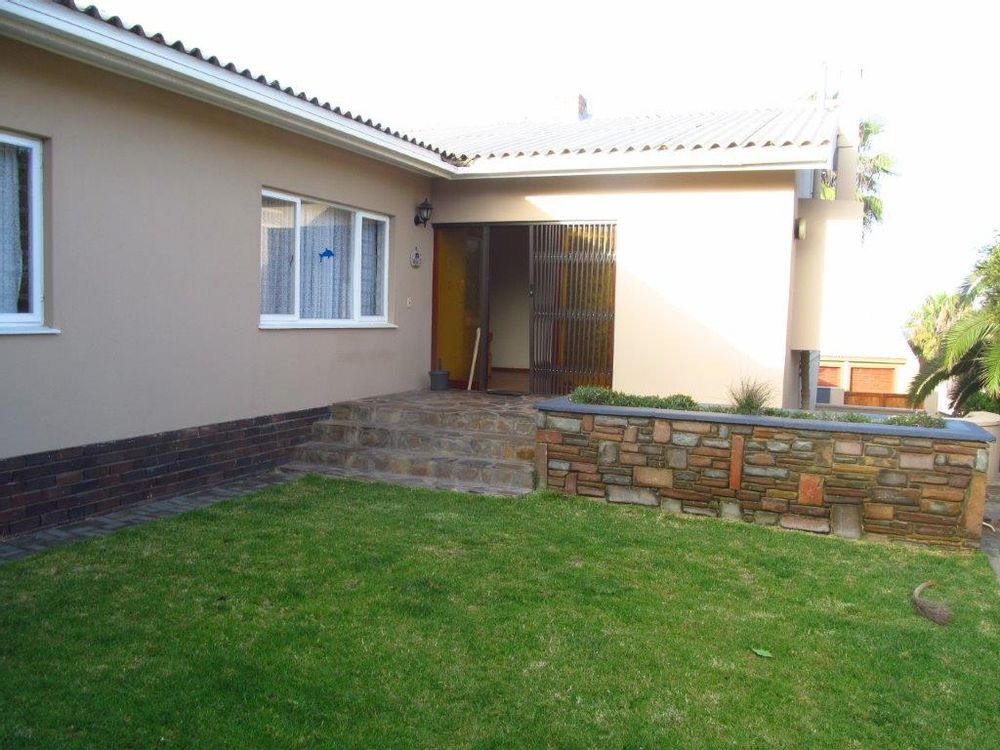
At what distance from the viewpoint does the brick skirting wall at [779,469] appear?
21.4ft

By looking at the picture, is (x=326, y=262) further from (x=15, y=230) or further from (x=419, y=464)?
(x=15, y=230)

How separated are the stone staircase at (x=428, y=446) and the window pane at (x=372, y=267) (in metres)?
1.43

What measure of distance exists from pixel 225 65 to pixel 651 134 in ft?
19.6

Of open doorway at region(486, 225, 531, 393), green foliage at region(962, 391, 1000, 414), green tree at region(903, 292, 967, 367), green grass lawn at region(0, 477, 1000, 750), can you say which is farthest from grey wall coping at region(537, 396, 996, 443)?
green tree at region(903, 292, 967, 367)

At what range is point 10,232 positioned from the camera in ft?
20.3

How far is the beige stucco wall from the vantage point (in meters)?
6.27

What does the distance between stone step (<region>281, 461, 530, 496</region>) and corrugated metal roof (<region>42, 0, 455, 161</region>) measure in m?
3.68

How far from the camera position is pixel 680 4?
18.7m

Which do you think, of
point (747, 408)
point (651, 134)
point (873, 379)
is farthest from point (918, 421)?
point (873, 379)

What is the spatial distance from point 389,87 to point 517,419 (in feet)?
94.7

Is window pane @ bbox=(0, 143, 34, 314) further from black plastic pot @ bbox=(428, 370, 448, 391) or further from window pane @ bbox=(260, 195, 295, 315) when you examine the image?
black plastic pot @ bbox=(428, 370, 448, 391)

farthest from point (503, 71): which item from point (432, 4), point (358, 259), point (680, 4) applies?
point (358, 259)

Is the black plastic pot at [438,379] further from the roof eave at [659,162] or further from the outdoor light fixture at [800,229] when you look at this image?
the outdoor light fixture at [800,229]

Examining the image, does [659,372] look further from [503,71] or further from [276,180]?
[503,71]
